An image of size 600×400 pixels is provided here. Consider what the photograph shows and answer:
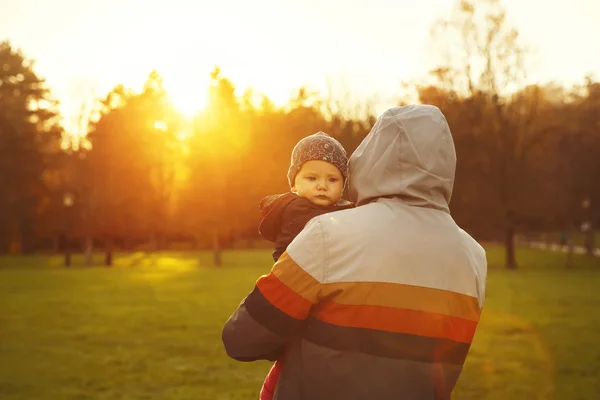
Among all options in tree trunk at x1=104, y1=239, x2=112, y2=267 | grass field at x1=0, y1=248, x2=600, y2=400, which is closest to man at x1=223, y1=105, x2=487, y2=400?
grass field at x1=0, y1=248, x2=600, y2=400

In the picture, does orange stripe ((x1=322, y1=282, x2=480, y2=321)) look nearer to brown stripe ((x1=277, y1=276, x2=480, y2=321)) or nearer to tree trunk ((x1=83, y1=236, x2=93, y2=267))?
brown stripe ((x1=277, y1=276, x2=480, y2=321))

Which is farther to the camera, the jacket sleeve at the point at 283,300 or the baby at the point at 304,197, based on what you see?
the baby at the point at 304,197

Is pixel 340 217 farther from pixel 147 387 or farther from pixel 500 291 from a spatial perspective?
pixel 500 291

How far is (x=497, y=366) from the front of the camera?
30.1ft

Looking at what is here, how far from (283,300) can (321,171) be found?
0.80 metres

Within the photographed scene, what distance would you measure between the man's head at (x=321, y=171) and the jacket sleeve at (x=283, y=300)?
599 mm

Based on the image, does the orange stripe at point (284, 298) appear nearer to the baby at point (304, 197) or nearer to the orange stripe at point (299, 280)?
the orange stripe at point (299, 280)

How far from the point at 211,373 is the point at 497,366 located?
3.69 m

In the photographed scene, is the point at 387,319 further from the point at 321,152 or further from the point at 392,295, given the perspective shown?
the point at 321,152

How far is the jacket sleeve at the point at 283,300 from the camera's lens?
2213 millimetres

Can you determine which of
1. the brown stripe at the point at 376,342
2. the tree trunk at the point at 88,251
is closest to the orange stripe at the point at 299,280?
the brown stripe at the point at 376,342

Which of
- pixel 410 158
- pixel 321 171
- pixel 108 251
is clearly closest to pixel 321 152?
pixel 321 171

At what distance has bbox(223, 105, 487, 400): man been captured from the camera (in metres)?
2.20

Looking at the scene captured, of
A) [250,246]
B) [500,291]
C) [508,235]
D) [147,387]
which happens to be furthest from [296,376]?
[250,246]
